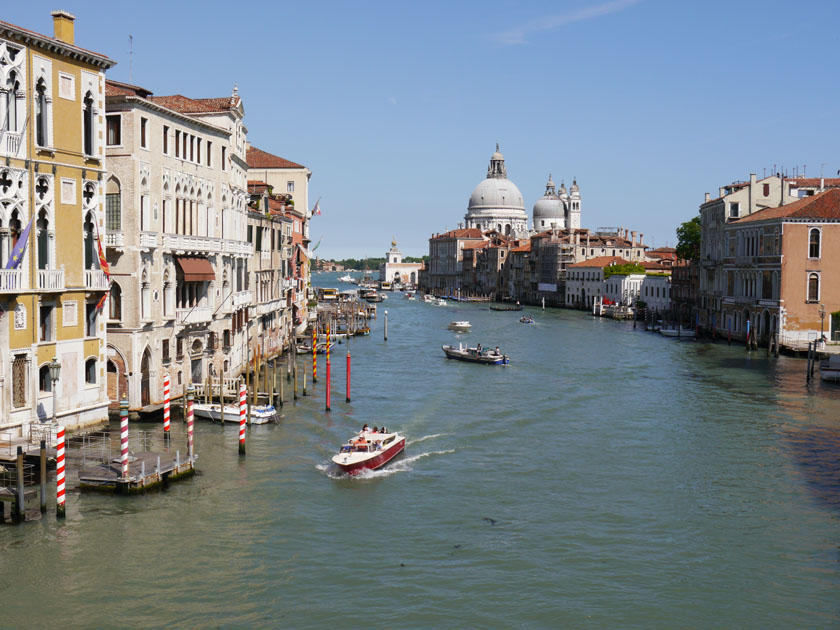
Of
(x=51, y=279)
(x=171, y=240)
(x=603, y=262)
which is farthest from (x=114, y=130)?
(x=603, y=262)

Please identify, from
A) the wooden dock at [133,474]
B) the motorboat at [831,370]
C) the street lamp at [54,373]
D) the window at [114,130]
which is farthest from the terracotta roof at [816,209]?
the street lamp at [54,373]

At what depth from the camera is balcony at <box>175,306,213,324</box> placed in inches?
969

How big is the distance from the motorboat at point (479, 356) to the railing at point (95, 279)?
22.8 m

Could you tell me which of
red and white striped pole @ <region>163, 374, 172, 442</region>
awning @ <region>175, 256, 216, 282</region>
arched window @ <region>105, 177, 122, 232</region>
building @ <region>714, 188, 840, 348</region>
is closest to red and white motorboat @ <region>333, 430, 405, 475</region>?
red and white striped pole @ <region>163, 374, 172, 442</region>

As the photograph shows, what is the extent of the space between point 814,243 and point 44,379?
36.9 meters

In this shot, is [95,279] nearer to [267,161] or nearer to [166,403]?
[166,403]

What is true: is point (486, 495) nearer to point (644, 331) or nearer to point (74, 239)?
point (74, 239)

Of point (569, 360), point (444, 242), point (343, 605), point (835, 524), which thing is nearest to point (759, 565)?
point (835, 524)

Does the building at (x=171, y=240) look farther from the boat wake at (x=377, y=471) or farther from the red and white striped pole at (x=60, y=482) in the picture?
the red and white striped pole at (x=60, y=482)

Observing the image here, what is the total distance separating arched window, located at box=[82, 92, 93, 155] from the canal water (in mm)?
6644

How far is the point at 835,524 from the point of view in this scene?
16.4 m

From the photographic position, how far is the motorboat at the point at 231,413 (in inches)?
931

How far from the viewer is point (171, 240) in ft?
78.0

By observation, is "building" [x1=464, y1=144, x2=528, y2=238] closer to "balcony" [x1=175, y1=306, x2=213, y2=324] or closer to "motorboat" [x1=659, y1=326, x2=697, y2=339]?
"motorboat" [x1=659, y1=326, x2=697, y2=339]
